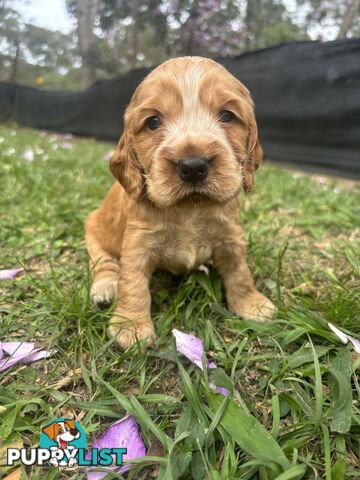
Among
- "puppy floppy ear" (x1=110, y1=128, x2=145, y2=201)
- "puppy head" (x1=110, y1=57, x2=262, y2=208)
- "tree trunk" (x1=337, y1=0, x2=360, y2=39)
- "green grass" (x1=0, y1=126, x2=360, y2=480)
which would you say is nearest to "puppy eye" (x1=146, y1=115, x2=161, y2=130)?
"puppy head" (x1=110, y1=57, x2=262, y2=208)

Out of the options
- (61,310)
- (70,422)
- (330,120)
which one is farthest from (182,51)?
(70,422)

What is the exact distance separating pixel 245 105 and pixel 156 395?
1493 millimetres

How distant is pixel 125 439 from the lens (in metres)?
1.31

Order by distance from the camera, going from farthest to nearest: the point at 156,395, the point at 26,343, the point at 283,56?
the point at 283,56
the point at 26,343
the point at 156,395

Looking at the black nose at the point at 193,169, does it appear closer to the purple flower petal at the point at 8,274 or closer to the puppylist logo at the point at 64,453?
the puppylist logo at the point at 64,453

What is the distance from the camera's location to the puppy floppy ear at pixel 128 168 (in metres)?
2.05

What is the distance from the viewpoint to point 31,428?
135 centimetres

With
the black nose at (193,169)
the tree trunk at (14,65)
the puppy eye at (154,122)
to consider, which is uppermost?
the puppy eye at (154,122)

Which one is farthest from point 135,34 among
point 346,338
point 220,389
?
point 220,389

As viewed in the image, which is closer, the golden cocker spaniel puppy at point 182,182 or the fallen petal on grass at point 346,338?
the fallen petal on grass at point 346,338

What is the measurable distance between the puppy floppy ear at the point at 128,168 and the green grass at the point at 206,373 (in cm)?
56

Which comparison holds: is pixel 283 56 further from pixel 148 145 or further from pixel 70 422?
pixel 70 422

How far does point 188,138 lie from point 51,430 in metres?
1.33

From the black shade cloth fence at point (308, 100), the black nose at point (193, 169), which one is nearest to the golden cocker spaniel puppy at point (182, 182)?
the black nose at point (193, 169)
